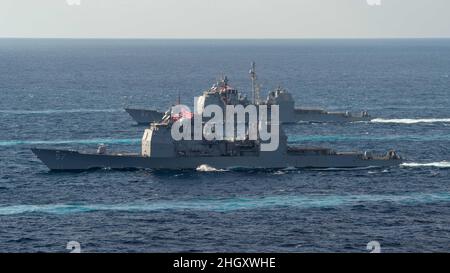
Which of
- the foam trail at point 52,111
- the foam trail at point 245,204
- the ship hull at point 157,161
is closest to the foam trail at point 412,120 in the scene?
the ship hull at point 157,161

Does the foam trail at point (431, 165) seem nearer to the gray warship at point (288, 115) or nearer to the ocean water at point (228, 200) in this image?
the ocean water at point (228, 200)

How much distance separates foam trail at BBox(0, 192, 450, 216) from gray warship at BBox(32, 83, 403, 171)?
13.3 m

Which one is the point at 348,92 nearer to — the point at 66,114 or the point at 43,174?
the point at 66,114

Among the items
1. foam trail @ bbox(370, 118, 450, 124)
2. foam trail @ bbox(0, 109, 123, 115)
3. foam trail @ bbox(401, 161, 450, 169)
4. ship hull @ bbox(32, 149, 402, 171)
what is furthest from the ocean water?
foam trail @ bbox(0, 109, 123, 115)

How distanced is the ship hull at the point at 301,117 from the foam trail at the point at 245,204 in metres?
52.5

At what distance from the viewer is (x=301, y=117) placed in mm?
121500

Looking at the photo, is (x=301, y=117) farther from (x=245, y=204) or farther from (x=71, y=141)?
(x=245, y=204)

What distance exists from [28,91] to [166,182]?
10451cm

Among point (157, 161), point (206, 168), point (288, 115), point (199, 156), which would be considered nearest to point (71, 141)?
point (157, 161)

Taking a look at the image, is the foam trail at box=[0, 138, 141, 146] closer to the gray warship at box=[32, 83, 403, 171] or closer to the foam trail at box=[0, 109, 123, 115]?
the gray warship at box=[32, 83, 403, 171]

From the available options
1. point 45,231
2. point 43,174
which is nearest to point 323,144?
point 43,174

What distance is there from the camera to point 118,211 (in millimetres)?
62656

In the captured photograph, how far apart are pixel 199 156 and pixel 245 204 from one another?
15.9 m

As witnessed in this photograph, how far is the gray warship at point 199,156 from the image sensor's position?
80.1 metres
